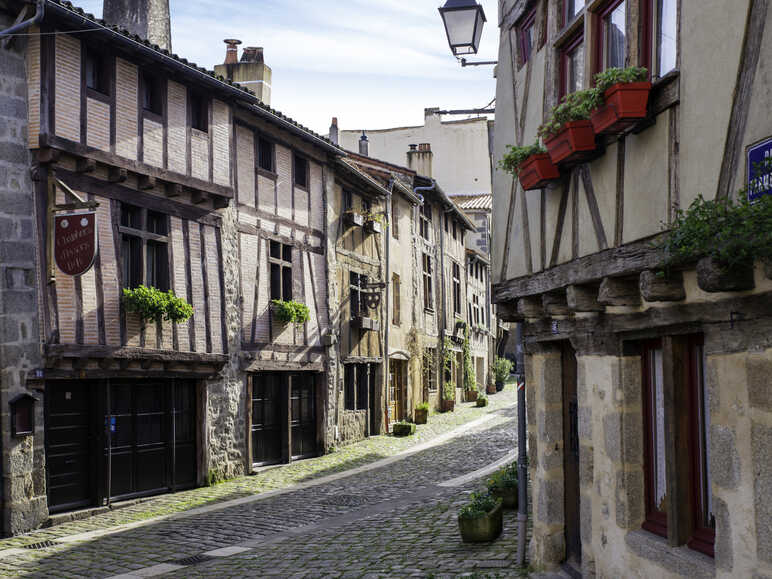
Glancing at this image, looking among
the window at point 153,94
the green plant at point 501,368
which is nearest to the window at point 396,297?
the window at point 153,94

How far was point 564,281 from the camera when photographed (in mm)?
6367

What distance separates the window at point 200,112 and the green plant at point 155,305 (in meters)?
3.14

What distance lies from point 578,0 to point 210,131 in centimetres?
932

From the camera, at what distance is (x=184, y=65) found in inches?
525

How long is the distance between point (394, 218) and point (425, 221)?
12.1 ft

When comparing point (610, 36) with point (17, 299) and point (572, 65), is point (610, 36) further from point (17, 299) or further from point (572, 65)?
point (17, 299)

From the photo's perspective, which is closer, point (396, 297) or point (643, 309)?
point (643, 309)

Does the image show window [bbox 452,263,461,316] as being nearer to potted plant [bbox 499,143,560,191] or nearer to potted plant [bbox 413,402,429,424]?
potted plant [bbox 413,402,429,424]

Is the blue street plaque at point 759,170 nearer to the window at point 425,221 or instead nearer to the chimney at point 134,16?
the chimney at point 134,16

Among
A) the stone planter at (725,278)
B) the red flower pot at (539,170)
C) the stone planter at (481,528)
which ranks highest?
the red flower pot at (539,170)

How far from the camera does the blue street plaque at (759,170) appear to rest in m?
3.90

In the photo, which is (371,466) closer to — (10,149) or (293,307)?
(293,307)

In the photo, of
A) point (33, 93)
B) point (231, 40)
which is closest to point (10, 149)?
point (33, 93)

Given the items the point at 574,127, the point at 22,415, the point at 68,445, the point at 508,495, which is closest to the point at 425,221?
the point at 68,445
